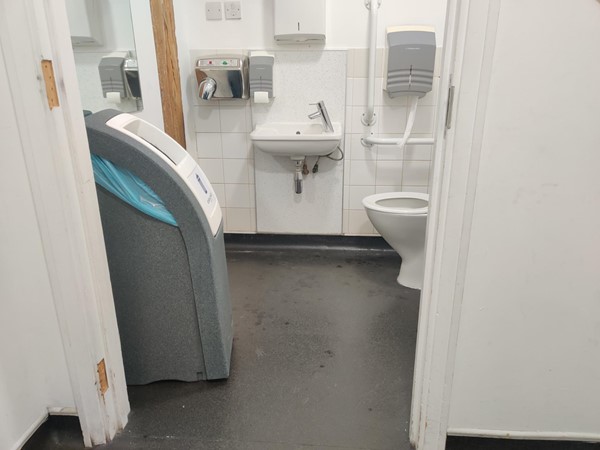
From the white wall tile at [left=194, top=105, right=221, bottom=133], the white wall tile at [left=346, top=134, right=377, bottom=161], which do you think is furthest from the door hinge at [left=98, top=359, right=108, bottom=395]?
the white wall tile at [left=346, top=134, right=377, bottom=161]

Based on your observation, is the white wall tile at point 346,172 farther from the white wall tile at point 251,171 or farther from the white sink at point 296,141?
the white wall tile at point 251,171

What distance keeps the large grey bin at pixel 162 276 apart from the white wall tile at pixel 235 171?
4.01ft

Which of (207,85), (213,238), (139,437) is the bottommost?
(139,437)

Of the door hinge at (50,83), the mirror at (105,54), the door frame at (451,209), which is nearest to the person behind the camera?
the door frame at (451,209)

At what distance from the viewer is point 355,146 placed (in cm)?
259

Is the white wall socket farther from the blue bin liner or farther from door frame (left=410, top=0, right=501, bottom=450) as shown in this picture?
door frame (left=410, top=0, right=501, bottom=450)

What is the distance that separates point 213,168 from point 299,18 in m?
1.01

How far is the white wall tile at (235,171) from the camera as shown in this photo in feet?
8.84

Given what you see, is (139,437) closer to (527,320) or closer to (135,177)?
(135,177)

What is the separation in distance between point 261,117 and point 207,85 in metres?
0.36

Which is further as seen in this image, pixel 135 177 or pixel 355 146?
pixel 355 146


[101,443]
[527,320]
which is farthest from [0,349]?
[527,320]

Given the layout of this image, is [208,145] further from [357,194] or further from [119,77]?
[357,194]

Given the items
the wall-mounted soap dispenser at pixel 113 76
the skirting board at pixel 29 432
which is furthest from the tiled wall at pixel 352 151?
the skirting board at pixel 29 432
